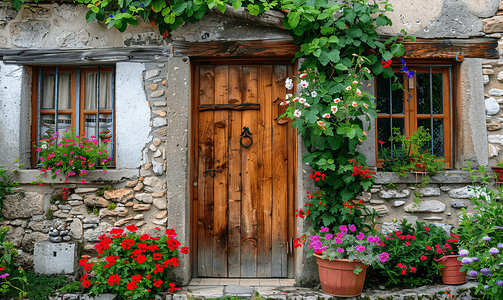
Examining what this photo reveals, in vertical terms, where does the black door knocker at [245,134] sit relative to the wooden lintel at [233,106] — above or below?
below

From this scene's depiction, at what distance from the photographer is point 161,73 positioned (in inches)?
134

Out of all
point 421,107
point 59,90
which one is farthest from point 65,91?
point 421,107

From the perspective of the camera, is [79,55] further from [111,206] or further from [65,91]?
[111,206]

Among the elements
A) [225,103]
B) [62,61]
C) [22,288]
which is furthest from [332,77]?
[22,288]

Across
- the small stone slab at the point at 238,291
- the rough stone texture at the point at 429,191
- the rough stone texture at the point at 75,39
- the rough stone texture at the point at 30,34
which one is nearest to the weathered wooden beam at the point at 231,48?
the rough stone texture at the point at 75,39

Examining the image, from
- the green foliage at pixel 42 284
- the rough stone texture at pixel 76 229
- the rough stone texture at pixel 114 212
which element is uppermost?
the rough stone texture at pixel 114 212

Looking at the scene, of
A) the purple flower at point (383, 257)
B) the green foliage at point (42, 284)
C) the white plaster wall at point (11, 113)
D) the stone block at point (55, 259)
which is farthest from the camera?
the white plaster wall at point (11, 113)

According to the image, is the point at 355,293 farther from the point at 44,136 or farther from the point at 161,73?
the point at 44,136

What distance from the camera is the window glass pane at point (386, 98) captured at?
3.55 m

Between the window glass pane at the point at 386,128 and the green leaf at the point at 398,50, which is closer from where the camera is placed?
the green leaf at the point at 398,50

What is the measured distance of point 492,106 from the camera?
3.37 meters

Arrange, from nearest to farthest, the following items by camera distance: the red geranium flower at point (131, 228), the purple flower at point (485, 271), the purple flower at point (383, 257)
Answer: the purple flower at point (485, 271), the purple flower at point (383, 257), the red geranium flower at point (131, 228)

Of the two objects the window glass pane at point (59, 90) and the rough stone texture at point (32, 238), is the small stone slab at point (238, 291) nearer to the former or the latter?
the rough stone texture at point (32, 238)

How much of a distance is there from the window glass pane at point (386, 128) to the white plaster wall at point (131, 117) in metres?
2.46
